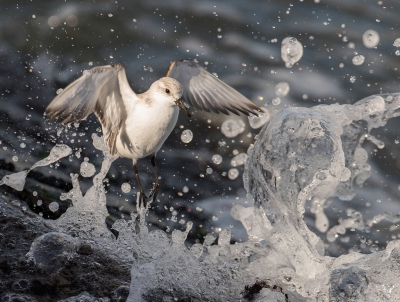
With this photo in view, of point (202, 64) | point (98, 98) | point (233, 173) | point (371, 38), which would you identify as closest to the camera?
point (98, 98)

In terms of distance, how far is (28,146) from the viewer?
18.6 feet

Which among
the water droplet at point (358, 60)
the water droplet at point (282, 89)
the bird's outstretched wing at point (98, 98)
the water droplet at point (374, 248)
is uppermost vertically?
the bird's outstretched wing at point (98, 98)

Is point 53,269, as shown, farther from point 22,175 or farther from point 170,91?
point 22,175

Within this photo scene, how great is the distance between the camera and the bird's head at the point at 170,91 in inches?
156

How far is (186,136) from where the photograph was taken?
237 inches

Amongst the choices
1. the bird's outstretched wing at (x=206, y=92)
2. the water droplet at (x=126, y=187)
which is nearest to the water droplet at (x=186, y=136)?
the water droplet at (x=126, y=187)

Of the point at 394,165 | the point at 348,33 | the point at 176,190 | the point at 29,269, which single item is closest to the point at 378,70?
the point at 348,33

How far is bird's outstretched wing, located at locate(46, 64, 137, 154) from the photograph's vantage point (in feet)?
12.8

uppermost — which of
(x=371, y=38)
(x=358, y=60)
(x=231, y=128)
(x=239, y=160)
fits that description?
(x=371, y=38)

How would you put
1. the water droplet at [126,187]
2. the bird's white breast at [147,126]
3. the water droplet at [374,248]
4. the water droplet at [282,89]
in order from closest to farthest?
the bird's white breast at [147,126] → the water droplet at [374,248] → the water droplet at [126,187] → the water droplet at [282,89]

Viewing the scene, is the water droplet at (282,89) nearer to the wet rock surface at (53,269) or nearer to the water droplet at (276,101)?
the water droplet at (276,101)

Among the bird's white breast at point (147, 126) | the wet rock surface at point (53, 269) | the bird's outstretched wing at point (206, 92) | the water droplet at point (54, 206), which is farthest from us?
the water droplet at point (54, 206)

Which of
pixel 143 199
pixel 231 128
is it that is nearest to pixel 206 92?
pixel 231 128

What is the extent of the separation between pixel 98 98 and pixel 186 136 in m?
2.01
